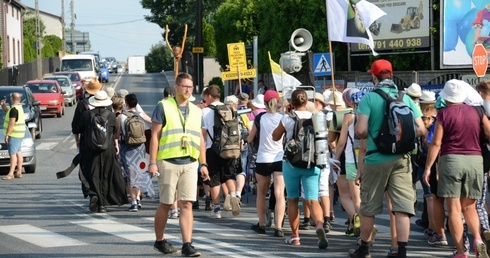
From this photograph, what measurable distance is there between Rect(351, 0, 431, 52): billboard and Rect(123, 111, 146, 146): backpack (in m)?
17.1

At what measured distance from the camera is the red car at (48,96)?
1587 inches

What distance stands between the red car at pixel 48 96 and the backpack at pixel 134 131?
2606cm

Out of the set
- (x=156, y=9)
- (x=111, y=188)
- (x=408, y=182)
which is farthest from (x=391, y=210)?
(x=156, y=9)

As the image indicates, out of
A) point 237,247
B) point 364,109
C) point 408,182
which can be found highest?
point 364,109

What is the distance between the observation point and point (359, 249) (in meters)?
10.1

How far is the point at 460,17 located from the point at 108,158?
17.0 metres

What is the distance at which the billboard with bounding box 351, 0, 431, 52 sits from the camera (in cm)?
3061

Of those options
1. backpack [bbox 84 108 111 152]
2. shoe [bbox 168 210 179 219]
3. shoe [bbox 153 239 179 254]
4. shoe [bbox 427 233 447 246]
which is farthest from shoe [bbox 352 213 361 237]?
backpack [bbox 84 108 111 152]

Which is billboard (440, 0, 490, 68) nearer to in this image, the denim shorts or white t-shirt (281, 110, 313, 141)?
the denim shorts

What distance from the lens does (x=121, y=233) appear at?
12.2 meters

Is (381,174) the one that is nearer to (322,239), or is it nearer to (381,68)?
(381,68)

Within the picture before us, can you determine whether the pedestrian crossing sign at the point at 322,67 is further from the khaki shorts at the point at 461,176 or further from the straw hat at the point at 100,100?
the khaki shorts at the point at 461,176

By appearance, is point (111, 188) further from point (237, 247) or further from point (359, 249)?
point (359, 249)

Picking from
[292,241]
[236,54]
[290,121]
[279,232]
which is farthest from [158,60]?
[292,241]
